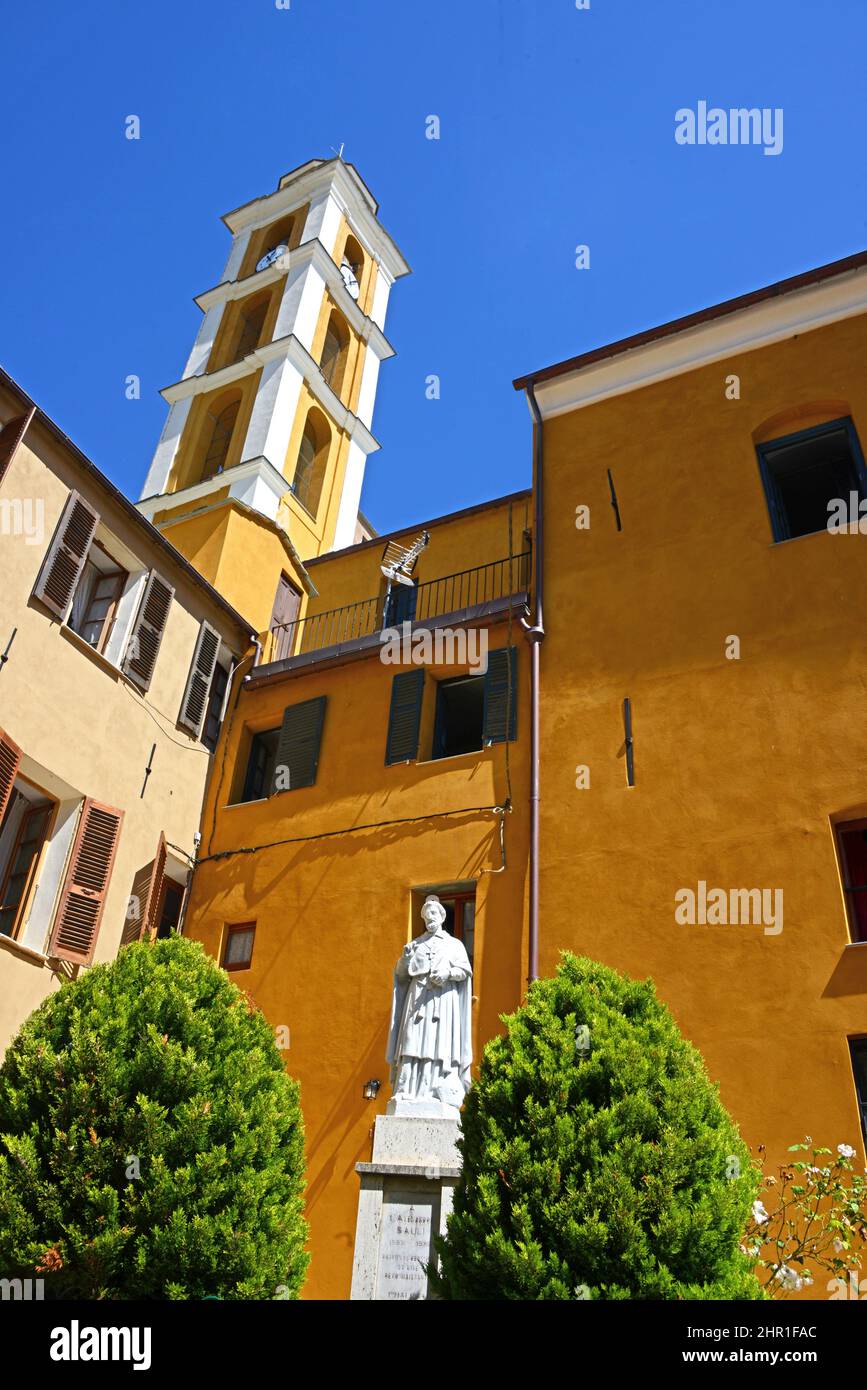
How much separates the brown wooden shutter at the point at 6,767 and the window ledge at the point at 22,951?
1.29m

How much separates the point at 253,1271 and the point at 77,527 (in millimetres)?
9402

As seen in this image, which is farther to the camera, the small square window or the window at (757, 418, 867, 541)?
the window at (757, 418, 867, 541)

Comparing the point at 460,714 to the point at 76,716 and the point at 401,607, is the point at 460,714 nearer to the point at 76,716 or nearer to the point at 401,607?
the point at 401,607

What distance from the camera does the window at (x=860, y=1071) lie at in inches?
363

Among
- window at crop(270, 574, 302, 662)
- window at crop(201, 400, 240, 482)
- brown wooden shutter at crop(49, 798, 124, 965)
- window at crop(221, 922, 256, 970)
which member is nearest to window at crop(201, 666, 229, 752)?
window at crop(270, 574, 302, 662)

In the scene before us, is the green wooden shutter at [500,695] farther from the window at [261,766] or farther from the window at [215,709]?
the window at [215,709]

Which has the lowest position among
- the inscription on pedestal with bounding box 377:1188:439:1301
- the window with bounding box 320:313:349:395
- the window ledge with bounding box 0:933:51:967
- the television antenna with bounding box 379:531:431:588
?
the inscription on pedestal with bounding box 377:1188:439:1301

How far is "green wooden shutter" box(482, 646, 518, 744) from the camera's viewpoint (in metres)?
13.3

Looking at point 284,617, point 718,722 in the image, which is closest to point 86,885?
point 284,617

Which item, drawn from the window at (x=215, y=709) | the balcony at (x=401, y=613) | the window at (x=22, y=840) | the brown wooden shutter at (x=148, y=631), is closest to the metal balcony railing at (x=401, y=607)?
the balcony at (x=401, y=613)

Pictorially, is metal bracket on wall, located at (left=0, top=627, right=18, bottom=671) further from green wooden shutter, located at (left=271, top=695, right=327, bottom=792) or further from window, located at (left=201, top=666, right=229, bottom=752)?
green wooden shutter, located at (left=271, top=695, right=327, bottom=792)

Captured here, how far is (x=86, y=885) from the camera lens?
488 inches

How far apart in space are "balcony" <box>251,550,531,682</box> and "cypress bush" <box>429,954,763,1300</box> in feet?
27.8
